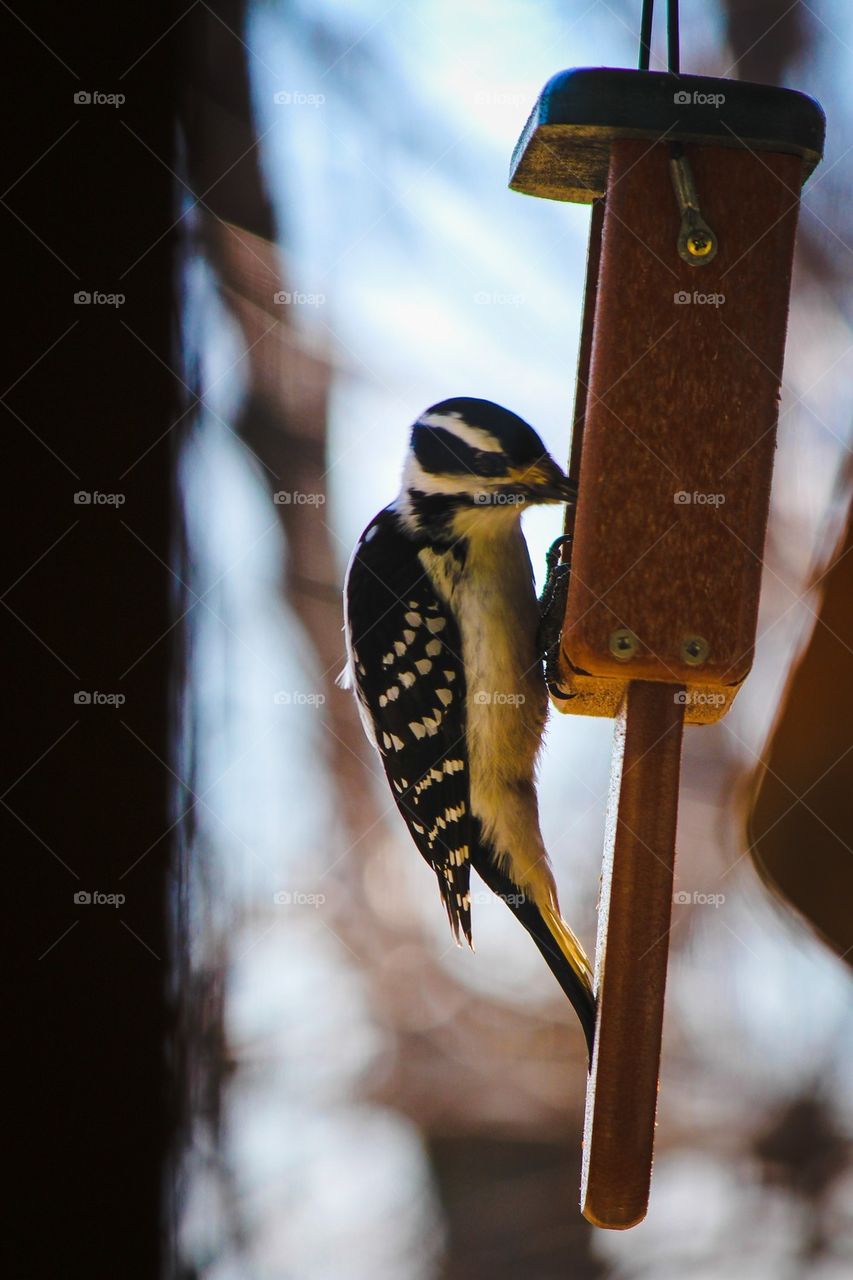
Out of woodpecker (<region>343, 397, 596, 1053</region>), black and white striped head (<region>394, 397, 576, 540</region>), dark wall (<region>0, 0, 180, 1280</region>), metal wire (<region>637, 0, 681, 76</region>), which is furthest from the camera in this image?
dark wall (<region>0, 0, 180, 1280</region>)

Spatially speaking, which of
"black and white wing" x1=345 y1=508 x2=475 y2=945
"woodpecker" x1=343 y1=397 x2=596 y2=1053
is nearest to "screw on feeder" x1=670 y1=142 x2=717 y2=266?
"woodpecker" x1=343 y1=397 x2=596 y2=1053

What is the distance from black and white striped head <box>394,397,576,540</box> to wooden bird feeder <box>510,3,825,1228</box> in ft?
1.12

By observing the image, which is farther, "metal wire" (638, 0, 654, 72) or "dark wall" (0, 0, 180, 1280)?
"dark wall" (0, 0, 180, 1280)

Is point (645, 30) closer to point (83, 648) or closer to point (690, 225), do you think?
point (690, 225)

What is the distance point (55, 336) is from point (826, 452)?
1812 millimetres

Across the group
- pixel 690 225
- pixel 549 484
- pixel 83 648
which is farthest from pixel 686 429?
pixel 83 648

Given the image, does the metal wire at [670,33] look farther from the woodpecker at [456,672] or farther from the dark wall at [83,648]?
the dark wall at [83,648]

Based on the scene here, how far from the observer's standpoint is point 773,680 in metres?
3.05

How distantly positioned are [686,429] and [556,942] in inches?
36.8

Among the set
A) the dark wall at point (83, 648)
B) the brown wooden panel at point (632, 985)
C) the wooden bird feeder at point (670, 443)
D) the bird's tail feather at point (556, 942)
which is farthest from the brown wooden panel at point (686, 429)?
the dark wall at point (83, 648)

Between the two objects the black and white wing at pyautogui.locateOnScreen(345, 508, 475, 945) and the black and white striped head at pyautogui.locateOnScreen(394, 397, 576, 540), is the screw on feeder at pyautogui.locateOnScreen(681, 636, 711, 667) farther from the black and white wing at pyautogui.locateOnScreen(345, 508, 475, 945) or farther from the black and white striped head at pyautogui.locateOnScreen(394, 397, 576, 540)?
the black and white wing at pyautogui.locateOnScreen(345, 508, 475, 945)

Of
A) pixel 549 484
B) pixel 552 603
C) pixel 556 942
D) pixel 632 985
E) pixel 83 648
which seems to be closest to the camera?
pixel 632 985

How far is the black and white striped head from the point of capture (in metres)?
2.04

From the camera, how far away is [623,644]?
1.65 metres
